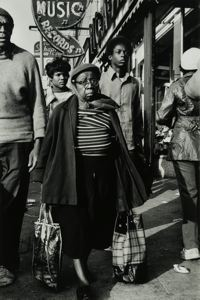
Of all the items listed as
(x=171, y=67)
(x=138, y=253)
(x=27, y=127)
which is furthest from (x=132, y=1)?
(x=138, y=253)

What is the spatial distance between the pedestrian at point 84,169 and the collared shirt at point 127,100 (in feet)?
3.61

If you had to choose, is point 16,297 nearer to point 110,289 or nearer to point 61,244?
point 61,244

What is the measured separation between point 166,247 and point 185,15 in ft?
19.1

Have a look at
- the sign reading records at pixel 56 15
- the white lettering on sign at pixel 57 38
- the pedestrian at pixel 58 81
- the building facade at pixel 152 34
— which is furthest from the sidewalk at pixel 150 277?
the white lettering on sign at pixel 57 38

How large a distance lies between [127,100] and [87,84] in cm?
135

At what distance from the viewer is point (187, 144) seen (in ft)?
14.1

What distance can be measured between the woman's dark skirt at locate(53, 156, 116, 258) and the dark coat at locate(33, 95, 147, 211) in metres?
0.10

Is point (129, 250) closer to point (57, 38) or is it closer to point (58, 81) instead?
point (58, 81)

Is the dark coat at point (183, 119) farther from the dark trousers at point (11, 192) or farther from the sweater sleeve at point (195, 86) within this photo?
the dark trousers at point (11, 192)

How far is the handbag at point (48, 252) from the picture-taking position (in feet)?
11.7

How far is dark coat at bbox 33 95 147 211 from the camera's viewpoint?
349 centimetres

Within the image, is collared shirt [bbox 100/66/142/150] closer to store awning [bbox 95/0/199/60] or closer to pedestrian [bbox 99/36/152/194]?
pedestrian [bbox 99/36/152/194]

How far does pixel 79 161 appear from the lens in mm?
3609

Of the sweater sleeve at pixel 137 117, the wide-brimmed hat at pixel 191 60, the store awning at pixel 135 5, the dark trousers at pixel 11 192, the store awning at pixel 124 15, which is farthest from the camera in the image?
the store awning at pixel 124 15
